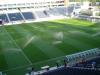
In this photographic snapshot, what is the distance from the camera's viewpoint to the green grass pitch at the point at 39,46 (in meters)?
19.9

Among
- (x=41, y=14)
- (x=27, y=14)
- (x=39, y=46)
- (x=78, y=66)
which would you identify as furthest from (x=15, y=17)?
(x=78, y=66)

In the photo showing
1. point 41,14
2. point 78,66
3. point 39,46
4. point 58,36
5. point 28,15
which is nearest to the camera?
point 78,66

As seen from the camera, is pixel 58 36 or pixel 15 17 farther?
pixel 15 17

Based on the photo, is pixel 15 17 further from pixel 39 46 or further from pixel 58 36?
pixel 39 46

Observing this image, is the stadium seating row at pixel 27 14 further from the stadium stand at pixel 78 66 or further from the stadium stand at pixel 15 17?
the stadium stand at pixel 78 66

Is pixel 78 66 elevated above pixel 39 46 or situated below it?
above

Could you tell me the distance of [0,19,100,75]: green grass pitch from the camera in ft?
65.2

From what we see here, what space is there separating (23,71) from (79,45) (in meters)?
8.25

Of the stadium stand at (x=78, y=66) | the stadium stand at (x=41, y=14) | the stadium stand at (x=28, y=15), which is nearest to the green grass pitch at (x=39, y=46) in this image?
the stadium stand at (x=78, y=66)

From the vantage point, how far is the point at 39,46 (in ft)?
80.5

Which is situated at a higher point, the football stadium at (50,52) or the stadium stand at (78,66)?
the stadium stand at (78,66)

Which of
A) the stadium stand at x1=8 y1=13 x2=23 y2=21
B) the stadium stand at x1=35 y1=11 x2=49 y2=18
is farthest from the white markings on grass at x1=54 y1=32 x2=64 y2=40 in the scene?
the stadium stand at x1=35 y1=11 x2=49 y2=18

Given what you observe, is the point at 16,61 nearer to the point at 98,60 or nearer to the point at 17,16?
the point at 98,60

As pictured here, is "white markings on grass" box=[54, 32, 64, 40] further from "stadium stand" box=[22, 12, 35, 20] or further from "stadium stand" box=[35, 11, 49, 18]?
"stadium stand" box=[35, 11, 49, 18]
